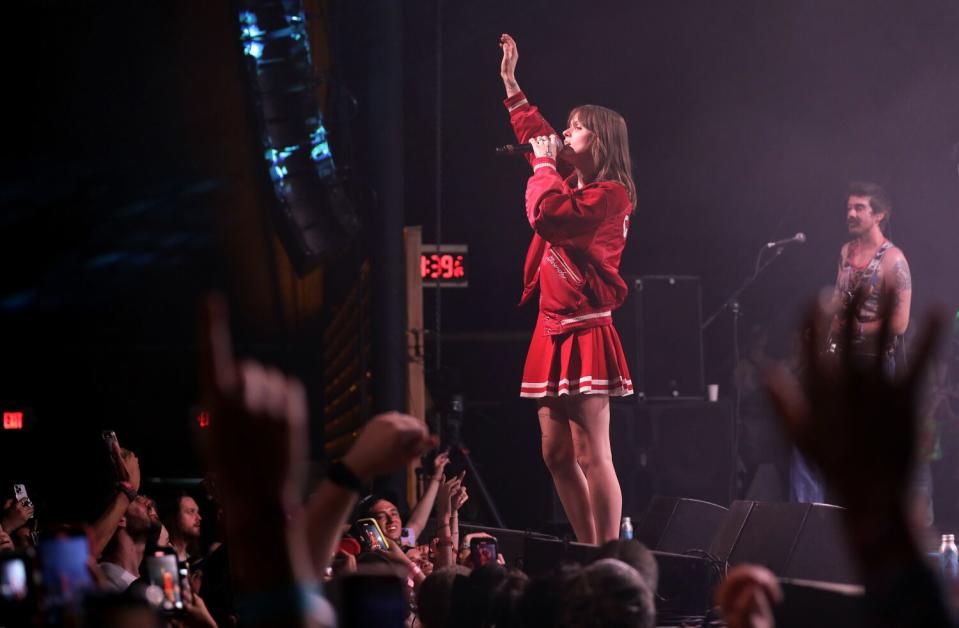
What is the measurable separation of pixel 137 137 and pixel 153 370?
213 inches

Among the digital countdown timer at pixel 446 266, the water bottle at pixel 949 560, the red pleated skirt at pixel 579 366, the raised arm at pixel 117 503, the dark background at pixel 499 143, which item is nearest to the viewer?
the raised arm at pixel 117 503

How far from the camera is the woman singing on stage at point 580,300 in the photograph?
5.33 meters

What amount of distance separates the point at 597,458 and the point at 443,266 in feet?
15.7

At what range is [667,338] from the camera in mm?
8711

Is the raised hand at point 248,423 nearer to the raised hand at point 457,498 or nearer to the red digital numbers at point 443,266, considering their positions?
the raised hand at point 457,498

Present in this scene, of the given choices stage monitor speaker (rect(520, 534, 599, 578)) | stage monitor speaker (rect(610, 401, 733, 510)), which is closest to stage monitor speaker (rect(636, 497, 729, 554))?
stage monitor speaker (rect(520, 534, 599, 578))

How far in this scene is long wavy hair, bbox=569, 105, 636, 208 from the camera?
5.61m

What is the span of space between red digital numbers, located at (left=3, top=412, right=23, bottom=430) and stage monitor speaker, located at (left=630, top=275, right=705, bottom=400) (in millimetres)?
9685

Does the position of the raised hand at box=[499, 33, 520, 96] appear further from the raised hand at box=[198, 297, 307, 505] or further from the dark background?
the raised hand at box=[198, 297, 307, 505]

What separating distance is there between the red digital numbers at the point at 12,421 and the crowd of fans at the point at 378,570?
41.0 feet

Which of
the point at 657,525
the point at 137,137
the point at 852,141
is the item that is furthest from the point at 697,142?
the point at 137,137

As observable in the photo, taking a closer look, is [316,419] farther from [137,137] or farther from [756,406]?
[756,406]

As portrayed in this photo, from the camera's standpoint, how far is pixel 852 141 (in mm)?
8930

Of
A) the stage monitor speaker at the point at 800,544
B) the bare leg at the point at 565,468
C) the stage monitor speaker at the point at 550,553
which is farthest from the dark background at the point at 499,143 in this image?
the stage monitor speaker at the point at 800,544
